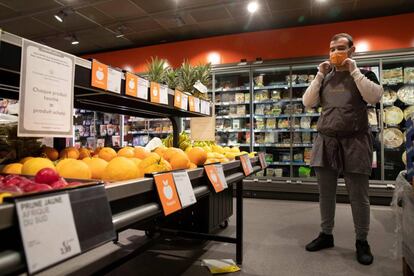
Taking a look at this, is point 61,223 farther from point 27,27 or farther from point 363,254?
point 27,27

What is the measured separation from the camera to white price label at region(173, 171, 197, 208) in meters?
0.95

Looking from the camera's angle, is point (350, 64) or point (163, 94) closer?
point (163, 94)

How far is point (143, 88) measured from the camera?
133 centimetres

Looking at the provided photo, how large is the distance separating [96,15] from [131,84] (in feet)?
15.8

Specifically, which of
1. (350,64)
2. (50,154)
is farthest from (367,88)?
(50,154)

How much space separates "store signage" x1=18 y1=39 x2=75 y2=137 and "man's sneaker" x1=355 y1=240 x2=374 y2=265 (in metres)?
2.34

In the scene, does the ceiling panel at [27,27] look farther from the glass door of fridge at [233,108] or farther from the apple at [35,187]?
the apple at [35,187]

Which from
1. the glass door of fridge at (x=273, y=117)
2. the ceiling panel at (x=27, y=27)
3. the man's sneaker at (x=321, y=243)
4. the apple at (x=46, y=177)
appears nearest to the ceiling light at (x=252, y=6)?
the glass door of fridge at (x=273, y=117)

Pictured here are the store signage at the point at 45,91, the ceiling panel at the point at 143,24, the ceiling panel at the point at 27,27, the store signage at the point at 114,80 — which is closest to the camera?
the store signage at the point at 45,91

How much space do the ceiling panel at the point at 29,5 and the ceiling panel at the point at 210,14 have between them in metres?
2.34

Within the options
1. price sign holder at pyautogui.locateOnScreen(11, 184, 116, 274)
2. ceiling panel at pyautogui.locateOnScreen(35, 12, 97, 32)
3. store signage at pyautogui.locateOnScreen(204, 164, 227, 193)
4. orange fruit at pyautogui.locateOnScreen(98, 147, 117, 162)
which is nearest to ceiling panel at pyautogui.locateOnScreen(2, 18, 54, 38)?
ceiling panel at pyautogui.locateOnScreen(35, 12, 97, 32)

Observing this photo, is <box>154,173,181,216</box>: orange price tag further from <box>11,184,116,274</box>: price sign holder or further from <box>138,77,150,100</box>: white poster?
<box>138,77,150,100</box>: white poster

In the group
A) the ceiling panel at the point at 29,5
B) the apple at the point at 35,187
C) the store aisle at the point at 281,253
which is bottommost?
the store aisle at the point at 281,253

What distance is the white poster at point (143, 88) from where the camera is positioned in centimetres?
130
